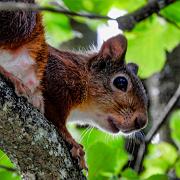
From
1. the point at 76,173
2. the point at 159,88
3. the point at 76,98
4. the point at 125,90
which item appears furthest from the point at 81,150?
the point at 159,88

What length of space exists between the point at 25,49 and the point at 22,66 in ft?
0.21

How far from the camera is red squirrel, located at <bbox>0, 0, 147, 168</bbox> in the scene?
7.20ft

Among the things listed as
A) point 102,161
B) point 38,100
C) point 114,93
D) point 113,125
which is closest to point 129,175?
point 102,161

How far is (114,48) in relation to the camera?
2.96 meters

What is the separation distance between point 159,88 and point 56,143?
2054mm

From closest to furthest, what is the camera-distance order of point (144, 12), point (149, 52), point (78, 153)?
point (78, 153) → point (144, 12) → point (149, 52)

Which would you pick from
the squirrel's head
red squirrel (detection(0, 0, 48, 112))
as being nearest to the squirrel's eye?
the squirrel's head

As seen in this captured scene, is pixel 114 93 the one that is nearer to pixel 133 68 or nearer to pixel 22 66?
pixel 133 68

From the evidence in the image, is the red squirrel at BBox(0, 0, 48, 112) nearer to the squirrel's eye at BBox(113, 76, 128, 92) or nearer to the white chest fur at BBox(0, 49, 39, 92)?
the white chest fur at BBox(0, 49, 39, 92)

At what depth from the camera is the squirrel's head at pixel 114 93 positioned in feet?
9.38

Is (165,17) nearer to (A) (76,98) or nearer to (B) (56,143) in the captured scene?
(A) (76,98)

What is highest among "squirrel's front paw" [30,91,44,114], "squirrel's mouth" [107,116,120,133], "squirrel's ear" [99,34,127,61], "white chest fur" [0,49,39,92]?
"white chest fur" [0,49,39,92]

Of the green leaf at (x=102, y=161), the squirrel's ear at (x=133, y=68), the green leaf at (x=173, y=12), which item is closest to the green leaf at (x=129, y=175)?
the green leaf at (x=102, y=161)

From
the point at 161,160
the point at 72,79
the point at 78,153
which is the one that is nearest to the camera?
the point at 78,153
